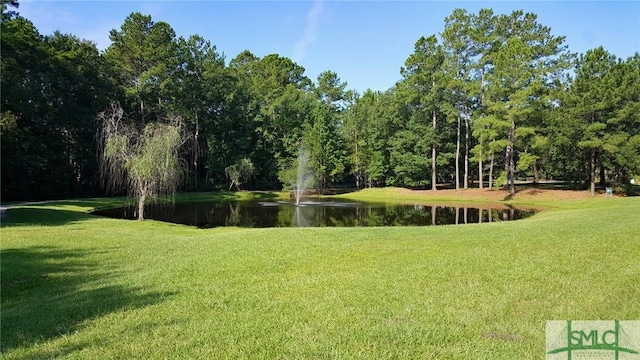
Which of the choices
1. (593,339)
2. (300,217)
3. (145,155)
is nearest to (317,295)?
(593,339)

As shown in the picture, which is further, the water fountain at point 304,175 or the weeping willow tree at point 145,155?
the water fountain at point 304,175

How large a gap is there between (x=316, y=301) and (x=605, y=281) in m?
4.35

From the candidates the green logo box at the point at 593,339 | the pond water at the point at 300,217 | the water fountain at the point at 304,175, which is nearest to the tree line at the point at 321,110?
the water fountain at the point at 304,175

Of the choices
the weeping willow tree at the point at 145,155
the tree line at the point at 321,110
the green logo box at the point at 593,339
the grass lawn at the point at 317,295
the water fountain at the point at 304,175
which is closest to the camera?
the green logo box at the point at 593,339

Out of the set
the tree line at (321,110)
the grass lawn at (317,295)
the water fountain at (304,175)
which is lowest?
the grass lawn at (317,295)

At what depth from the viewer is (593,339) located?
13.5 ft

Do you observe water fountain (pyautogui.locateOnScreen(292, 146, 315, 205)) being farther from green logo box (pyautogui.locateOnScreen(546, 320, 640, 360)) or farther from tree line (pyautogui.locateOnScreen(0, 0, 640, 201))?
green logo box (pyautogui.locateOnScreen(546, 320, 640, 360))

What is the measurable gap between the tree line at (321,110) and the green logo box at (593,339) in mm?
23636

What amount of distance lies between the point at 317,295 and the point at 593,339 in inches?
131

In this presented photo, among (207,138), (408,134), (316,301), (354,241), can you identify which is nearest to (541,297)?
(316,301)

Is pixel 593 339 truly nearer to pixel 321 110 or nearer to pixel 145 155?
pixel 145 155

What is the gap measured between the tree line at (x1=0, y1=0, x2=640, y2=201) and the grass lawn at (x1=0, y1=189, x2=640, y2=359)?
56.6ft

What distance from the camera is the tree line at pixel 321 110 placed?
33094 mm

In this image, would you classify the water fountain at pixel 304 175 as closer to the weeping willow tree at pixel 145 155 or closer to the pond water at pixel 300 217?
the pond water at pixel 300 217
